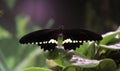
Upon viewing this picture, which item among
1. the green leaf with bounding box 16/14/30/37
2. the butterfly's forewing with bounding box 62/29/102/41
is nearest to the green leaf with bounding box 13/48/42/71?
the green leaf with bounding box 16/14/30/37

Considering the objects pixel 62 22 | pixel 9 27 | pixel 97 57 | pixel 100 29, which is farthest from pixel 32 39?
pixel 100 29

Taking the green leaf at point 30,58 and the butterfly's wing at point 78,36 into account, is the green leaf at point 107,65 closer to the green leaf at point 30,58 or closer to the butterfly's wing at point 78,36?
the butterfly's wing at point 78,36

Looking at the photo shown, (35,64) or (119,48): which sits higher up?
(35,64)

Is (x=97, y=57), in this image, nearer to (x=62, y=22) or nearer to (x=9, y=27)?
(x=9, y=27)

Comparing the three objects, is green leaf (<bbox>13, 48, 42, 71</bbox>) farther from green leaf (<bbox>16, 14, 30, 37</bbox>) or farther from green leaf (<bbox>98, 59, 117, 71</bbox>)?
green leaf (<bbox>98, 59, 117, 71</bbox>)

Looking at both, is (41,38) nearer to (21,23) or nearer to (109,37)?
(109,37)

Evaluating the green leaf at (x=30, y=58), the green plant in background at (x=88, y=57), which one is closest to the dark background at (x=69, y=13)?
the green leaf at (x=30, y=58)
